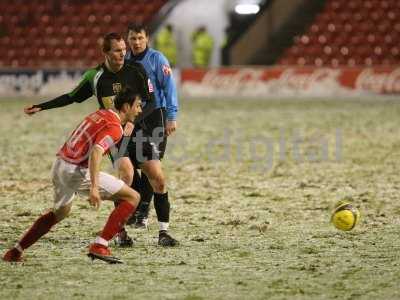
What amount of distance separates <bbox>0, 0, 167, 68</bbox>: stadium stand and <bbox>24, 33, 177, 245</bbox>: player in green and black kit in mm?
21817

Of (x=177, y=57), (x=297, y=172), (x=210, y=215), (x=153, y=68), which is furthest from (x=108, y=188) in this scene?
(x=177, y=57)

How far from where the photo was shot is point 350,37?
28906 millimetres

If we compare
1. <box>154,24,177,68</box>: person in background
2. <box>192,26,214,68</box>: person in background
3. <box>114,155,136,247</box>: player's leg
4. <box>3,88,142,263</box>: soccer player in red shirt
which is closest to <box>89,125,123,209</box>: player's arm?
<box>3,88,142,263</box>: soccer player in red shirt

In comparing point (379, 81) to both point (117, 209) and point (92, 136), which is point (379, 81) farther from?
point (92, 136)

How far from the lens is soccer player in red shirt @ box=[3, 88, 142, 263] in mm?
6520

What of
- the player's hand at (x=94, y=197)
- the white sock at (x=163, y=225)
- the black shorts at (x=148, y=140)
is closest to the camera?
the player's hand at (x=94, y=197)

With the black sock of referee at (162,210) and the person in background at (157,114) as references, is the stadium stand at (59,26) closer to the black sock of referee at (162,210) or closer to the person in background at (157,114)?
the person in background at (157,114)

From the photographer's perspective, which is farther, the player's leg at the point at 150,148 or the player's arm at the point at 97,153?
the player's leg at the point at 150,148

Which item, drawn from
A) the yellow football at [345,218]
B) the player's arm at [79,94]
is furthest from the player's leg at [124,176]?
the yellow football at [345,218]

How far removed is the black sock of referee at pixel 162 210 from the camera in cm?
773

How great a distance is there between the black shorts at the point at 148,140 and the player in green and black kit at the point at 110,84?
9.2 inches

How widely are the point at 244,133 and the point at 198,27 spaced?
44.4ft

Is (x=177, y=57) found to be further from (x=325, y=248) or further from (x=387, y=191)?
(x=325, y=248)

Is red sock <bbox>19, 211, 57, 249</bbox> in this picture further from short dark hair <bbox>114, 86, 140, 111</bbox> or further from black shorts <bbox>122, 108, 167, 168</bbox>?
black shorts <bbox>122, 108, 167, 168</bbox>
